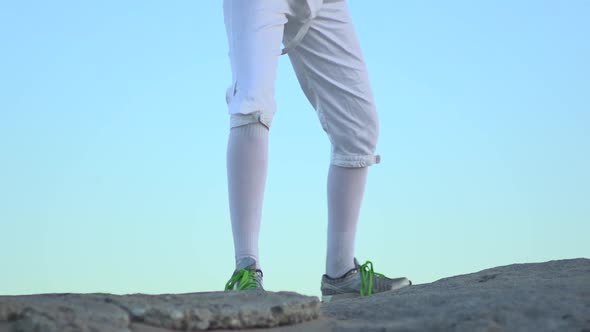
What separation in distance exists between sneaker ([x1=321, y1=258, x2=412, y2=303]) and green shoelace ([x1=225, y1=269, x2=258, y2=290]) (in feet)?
2.31

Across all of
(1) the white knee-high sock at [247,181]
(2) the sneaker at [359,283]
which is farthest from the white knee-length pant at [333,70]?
(2) the sneaker at [359,283]

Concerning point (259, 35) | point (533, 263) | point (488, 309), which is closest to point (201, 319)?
point (488, 309)

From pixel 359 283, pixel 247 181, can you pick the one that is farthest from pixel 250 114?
pixel 359 283

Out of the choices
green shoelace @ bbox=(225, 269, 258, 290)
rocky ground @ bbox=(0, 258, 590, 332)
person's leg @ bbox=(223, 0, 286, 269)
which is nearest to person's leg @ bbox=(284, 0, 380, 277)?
person's leg @ bbox=(223, 0, 286, 269)

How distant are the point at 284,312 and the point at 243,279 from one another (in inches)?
44.2

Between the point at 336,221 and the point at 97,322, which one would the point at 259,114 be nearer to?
the point at 336,221

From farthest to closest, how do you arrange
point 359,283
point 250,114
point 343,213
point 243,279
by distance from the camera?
point 343,213
point 359,283
point 250,114
point 243,279

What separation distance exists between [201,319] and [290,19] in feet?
6.79

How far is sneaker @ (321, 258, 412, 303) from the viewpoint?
160 inches

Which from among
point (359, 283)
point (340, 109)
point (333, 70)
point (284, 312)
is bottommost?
point (284, 312)

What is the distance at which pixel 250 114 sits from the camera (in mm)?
3527

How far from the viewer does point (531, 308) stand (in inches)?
91.7

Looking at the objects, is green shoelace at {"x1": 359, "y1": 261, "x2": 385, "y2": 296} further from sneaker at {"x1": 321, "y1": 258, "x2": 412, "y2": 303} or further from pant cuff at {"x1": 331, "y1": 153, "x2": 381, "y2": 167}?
pant cuff at {"x1": 331, "y1": 153, "x2": 381, "y2": 167}

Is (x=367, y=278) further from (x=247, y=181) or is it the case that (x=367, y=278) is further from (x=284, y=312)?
(x=284, y=312)
